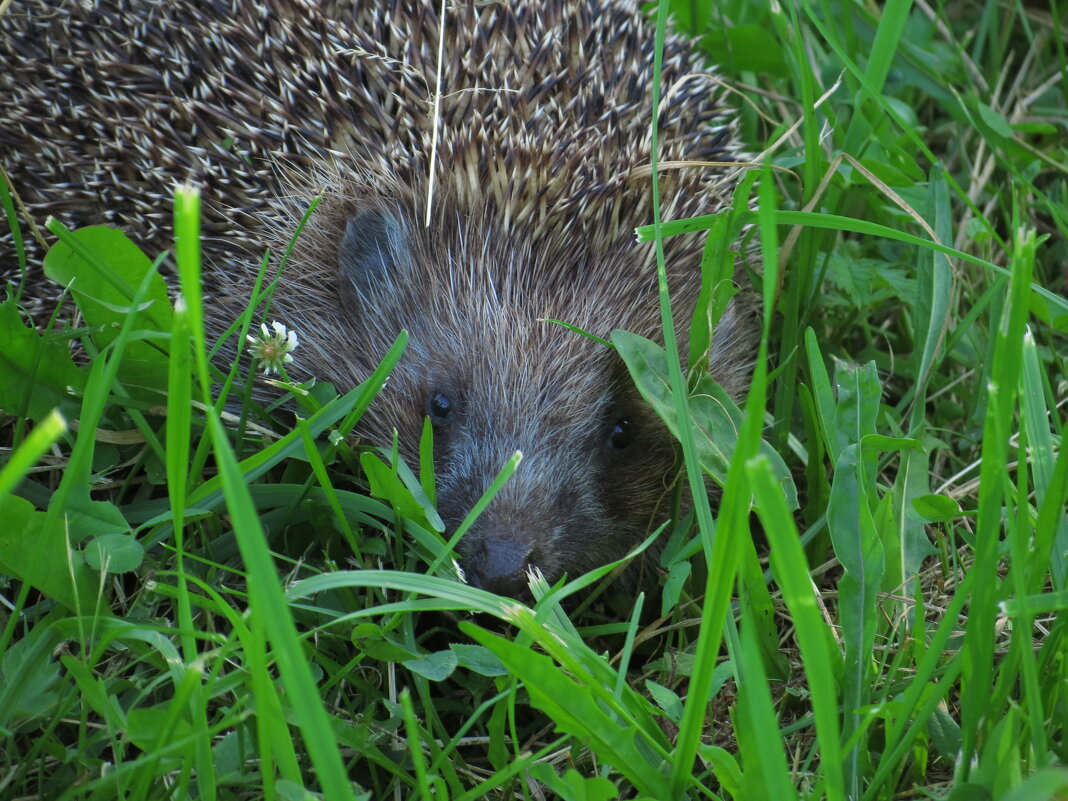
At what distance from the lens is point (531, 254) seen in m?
3.18

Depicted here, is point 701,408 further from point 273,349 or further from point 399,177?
point 399,177

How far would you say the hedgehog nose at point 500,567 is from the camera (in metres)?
2.53

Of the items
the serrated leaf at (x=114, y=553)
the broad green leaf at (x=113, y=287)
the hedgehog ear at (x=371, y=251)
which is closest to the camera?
the serrated leaf at (x=114, y=553)

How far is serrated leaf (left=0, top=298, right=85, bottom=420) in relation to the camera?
2.44 m

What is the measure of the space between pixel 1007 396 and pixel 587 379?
1369 mm

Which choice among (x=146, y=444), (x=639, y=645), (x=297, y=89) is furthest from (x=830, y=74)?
(x=146, y=444)

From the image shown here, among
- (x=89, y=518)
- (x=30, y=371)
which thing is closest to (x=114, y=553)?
(x=89, y=518)

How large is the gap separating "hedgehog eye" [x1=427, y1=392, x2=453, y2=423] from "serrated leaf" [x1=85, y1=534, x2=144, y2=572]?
3.23ft

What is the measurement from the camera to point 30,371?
8.18ft

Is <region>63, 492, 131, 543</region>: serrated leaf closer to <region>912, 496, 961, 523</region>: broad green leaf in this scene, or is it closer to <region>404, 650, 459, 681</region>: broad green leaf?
<region>404, 650, 459, 681</region>: broad green leaf

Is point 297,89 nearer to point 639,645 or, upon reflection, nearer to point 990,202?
point 639,645

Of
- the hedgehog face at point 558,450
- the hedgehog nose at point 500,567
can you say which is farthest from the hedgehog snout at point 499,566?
the hedgehog face at point 558,450

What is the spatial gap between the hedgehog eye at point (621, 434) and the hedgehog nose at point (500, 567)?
555 millimetres

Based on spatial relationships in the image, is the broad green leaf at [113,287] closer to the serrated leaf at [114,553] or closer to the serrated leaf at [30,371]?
the serrated leaf at [30,371]
